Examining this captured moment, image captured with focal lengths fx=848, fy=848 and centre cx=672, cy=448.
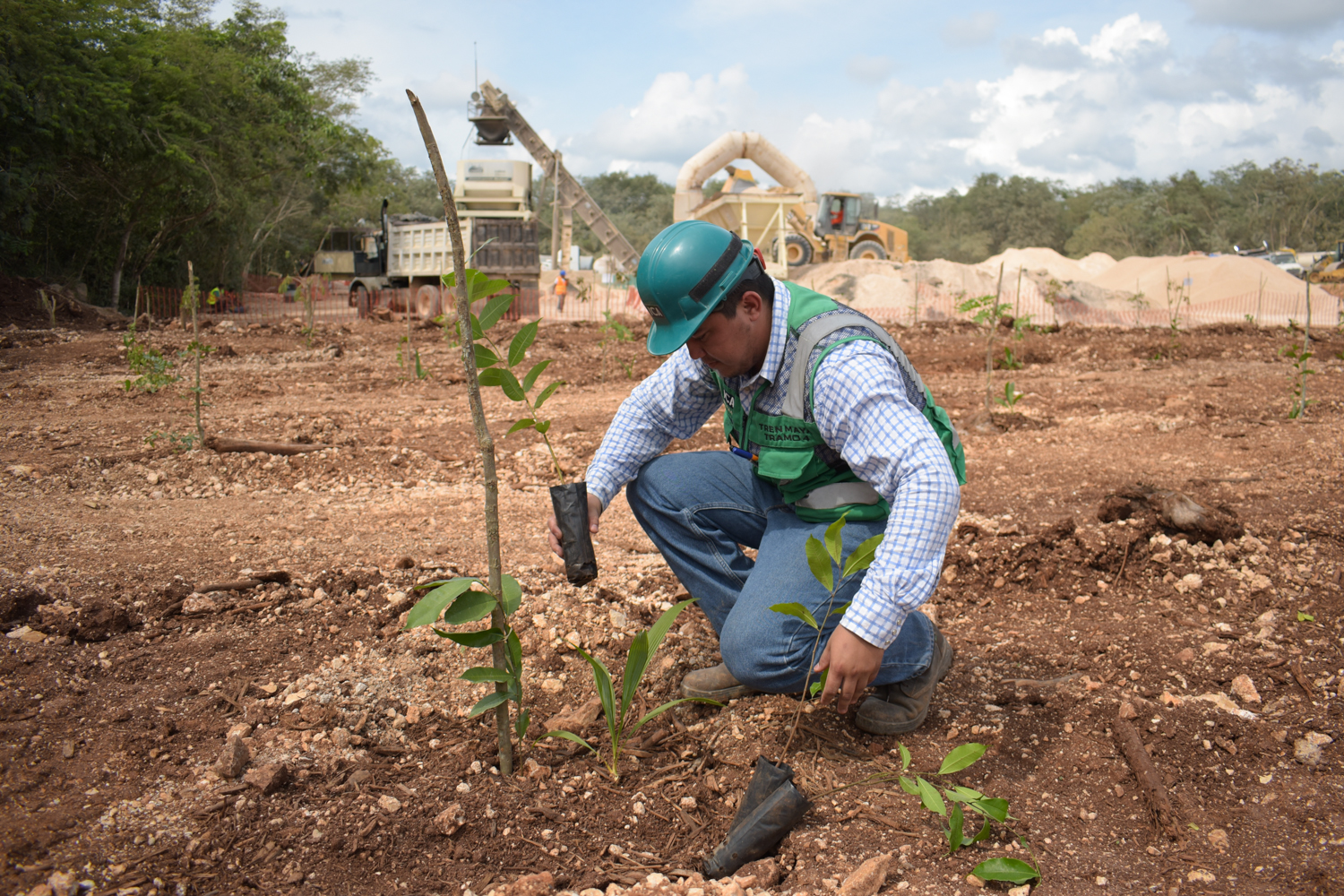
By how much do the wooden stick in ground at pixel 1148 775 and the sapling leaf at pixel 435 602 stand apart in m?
1.49

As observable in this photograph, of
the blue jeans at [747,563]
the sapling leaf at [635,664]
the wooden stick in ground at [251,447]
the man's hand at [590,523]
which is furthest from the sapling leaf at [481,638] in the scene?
the wooden stick in ground at [251,447]

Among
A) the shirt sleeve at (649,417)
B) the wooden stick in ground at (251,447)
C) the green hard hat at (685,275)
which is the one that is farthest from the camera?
the wooden stick in ground at (251,447)

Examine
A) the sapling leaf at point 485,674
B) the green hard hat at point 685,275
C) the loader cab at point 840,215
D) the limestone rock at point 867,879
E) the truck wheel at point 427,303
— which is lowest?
the limestone rock at point 867,879

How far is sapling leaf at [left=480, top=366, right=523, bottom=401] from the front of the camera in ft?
5.39

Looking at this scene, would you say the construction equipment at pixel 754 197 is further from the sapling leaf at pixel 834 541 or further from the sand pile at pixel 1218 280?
the sapling leaf at pixel 834 541

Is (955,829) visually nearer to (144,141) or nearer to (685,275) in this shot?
(685,275)

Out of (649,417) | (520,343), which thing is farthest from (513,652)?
(649,417)

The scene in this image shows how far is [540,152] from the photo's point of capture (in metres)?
19.0

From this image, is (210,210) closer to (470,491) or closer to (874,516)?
(470,491)

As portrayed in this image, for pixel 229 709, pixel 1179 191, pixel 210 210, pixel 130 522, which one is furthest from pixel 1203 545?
pixel 1179 191

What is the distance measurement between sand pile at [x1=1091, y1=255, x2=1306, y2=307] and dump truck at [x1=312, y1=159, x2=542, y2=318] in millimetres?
12572

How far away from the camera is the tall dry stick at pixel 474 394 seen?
4.75ft

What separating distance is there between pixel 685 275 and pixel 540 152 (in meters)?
18.5

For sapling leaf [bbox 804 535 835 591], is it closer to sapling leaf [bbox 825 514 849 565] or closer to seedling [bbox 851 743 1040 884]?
sapling leaf [bbox 825 514 849 565]
